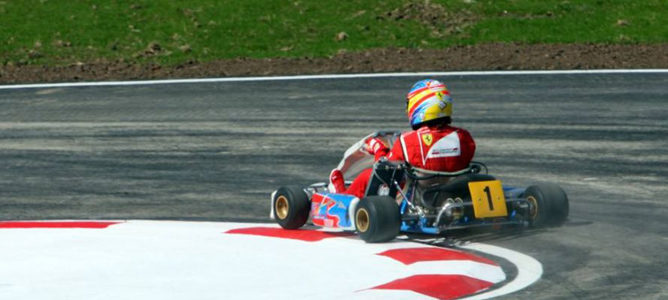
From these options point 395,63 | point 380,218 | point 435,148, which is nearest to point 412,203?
point 435,148

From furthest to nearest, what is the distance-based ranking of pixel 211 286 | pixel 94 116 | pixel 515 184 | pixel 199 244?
1. pixel 94 116
2. pixel 515 184
3. pixel 199 244
4. pixel 211 286

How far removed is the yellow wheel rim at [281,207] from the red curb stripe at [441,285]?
7.59 ft

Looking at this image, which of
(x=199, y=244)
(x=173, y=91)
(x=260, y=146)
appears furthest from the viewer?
(x=173, y=91)

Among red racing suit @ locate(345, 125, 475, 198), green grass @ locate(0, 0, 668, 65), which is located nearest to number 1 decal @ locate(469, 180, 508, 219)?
red racing suit @ locate(345, 125, 475, 198)

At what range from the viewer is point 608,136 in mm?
15164

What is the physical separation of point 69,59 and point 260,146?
29.1ft

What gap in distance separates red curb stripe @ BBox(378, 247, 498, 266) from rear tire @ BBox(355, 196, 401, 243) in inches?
7.7

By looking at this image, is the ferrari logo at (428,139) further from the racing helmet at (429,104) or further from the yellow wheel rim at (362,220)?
the yellow wheel rim at (362,220)

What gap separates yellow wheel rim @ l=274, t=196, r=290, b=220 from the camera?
10542 millimetres

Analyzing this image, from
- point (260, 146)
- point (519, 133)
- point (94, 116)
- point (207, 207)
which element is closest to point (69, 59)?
point (94, 116)

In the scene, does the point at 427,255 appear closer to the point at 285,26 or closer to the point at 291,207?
the point at 291,207

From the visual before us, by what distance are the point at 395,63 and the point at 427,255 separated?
1251 cm

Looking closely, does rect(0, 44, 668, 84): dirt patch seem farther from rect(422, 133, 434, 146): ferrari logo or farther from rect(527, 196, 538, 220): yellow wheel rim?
rect(422, 133, 434, 146): ferrari logo

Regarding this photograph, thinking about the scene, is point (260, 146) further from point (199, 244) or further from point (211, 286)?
point (211, 286)
